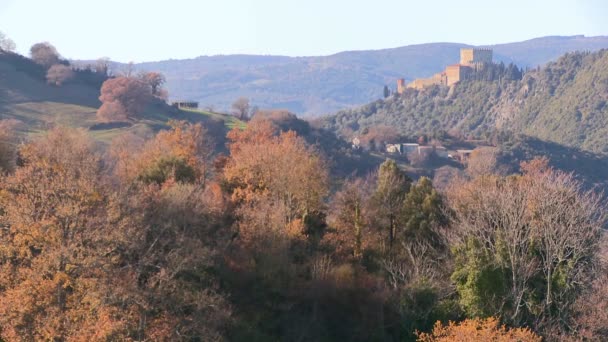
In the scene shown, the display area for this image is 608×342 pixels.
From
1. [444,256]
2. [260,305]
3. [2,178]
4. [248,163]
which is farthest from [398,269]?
[2,178]

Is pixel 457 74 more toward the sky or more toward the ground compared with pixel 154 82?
more toward the ground

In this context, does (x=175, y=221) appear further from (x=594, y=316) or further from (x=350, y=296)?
(x=594, y=316)

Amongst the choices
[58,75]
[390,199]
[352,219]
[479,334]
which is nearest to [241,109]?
[58,75]

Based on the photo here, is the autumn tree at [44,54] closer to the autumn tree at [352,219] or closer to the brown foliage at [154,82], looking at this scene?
the brown foliage at [154,82]

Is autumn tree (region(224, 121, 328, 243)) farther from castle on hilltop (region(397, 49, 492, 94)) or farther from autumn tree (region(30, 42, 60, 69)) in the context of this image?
castle on hilltop (region(397, 49, 492, 94))

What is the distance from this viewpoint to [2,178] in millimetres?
24391

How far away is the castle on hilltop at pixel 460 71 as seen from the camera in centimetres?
16412

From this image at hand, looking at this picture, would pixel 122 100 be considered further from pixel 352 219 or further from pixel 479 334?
pixel 479 334

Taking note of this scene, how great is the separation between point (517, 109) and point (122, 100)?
87525 mm

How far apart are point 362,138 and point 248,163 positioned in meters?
67.9

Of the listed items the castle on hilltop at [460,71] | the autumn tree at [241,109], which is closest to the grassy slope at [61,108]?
the autumn tree at [241,109]

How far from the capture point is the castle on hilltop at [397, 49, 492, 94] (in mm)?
164125

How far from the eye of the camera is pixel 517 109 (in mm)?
142125

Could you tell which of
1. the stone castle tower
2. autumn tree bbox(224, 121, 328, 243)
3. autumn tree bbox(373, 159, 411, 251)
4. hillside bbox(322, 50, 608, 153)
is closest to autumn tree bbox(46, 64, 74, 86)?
hillside bbox(322, 50, 608, 153)
